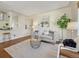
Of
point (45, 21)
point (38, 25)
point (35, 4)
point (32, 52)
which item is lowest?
point (32, 52)

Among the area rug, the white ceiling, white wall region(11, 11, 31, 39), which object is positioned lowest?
the area rug

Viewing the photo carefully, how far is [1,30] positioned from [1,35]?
370 mm

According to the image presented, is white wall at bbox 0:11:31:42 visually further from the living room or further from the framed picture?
the framed picture

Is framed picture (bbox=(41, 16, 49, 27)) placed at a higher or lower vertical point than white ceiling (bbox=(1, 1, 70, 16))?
lower

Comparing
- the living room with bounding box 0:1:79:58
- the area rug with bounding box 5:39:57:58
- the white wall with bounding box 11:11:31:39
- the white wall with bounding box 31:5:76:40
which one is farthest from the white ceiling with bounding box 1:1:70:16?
the white wall with bounding box 11:11:31:39

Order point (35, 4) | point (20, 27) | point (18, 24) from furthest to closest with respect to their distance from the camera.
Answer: point (20, 27), point (18, 24), point (35, 4)

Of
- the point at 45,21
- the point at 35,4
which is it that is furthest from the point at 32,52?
the point at 45,21

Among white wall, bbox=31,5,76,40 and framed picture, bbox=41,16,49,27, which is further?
framed picture, bbox=41,16,49,27

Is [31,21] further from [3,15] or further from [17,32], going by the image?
[3,15]

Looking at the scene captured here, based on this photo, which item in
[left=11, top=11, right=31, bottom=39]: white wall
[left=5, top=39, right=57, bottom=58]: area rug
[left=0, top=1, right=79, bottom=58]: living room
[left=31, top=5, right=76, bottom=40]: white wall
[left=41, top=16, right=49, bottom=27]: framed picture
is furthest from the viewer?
[left=11, top=11, right=31, bottom=39]: white wall

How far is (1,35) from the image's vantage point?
830cm

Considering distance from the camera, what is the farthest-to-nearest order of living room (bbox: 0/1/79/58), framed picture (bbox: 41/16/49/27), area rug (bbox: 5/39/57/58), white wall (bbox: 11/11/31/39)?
white wall (bbox: 11/11/31/39), framed picture (bbox: 41/16/49/27), living room (bbox: 0/1/79/58), area rug (bbox: 5/39/57/58)

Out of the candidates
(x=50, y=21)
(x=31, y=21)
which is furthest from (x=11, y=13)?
(x=50, y=21)

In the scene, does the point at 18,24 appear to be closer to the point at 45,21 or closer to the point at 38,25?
the point at 38,25
